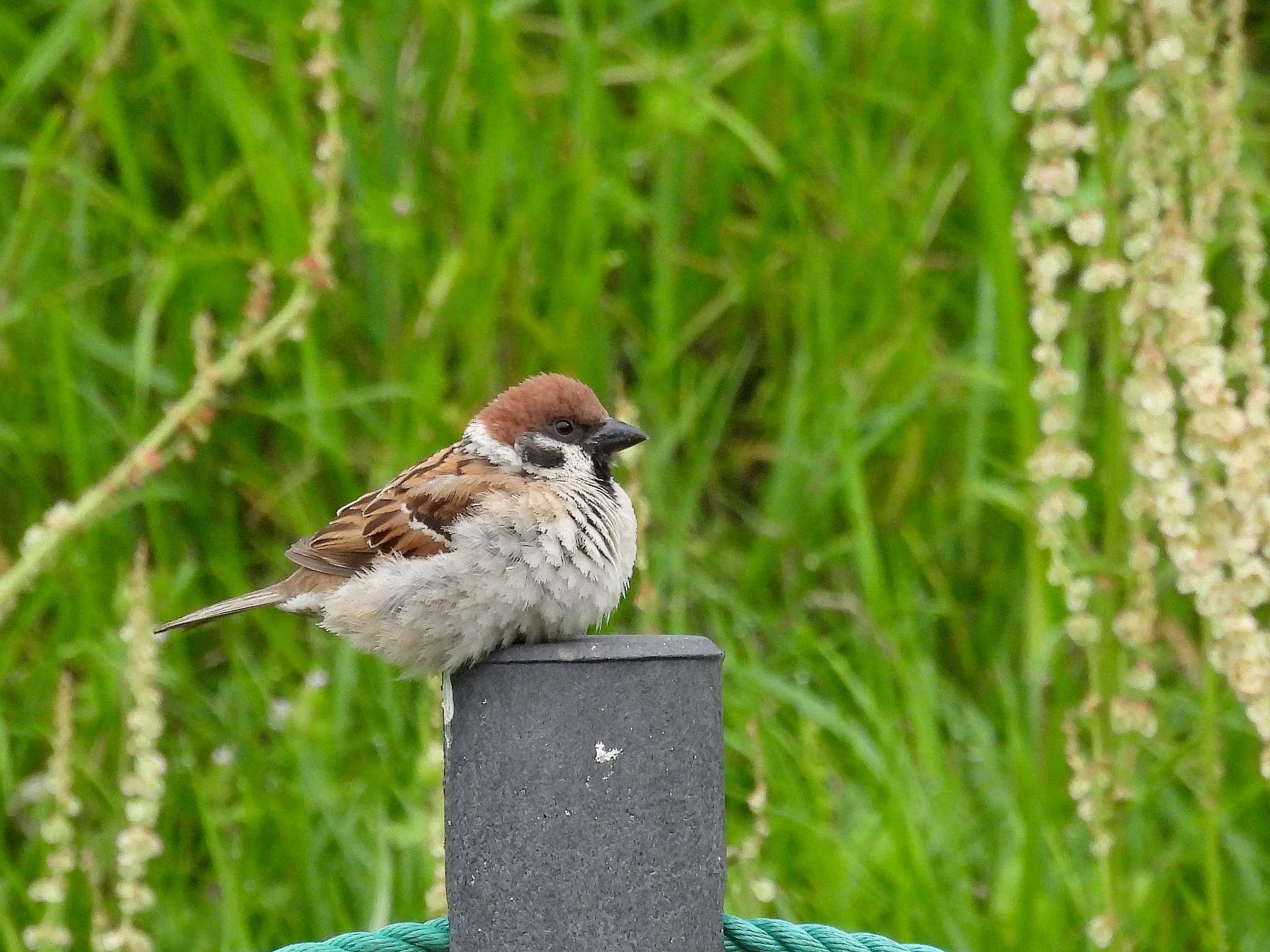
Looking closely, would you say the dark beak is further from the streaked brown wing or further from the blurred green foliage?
the blurred green foliage

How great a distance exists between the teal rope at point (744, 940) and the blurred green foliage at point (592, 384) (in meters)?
1.16

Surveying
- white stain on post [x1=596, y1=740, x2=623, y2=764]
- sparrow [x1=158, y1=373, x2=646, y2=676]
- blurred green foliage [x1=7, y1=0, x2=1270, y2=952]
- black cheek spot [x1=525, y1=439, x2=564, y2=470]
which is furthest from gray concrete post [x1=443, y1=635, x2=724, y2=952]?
blurred green foliage [x1=7, y1=0, x2=1270, y2=952]

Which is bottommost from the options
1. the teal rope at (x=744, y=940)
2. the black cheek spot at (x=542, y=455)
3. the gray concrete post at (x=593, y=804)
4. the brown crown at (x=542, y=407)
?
the teal rope at (x=744, y=940)

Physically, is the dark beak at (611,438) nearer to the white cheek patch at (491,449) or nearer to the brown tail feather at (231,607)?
the white cheek patch at (491,449)

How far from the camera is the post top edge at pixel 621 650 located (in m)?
1.66

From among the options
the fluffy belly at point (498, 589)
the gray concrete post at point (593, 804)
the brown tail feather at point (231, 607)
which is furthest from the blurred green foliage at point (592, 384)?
the gray concrete post at point (593, 804)

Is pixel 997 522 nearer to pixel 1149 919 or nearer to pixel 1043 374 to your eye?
pixel 1149 919

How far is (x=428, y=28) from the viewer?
4.12 m

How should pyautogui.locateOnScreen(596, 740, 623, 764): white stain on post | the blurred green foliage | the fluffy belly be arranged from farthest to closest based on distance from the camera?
the blurred green foliage < the fluffy belly < pyautogui.locateOnScreen(596, 740, 623, 764): white stain on post

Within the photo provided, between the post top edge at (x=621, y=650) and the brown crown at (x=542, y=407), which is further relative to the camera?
the brown crown at (x=542, y=407)

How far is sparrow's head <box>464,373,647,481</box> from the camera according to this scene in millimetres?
2469

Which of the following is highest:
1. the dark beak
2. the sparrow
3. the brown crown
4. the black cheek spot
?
the brown crown

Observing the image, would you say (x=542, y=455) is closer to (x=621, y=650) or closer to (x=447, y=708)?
(x=447, y=708)

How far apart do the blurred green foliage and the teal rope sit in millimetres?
1160
